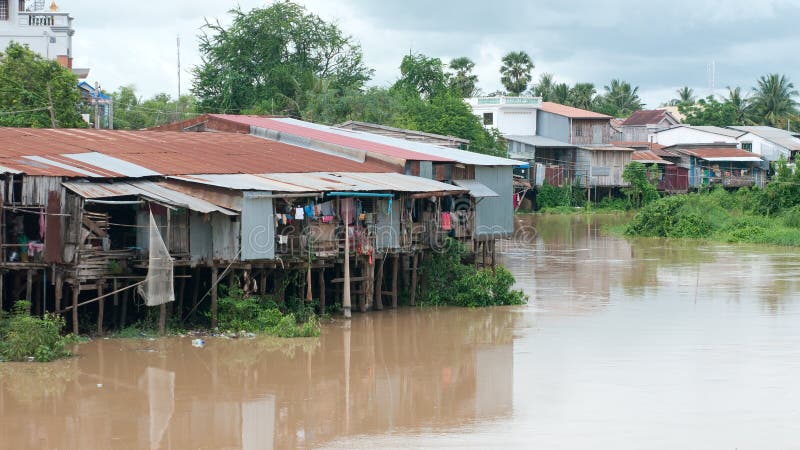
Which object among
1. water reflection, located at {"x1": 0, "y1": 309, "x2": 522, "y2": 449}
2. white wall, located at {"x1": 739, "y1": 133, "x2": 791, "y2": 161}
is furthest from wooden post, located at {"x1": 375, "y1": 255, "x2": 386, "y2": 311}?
white wall, located at {"x1": 739, "y1": 133, "x2": 791, "y2": 161}

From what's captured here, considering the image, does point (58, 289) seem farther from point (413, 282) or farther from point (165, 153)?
point (413, 282)

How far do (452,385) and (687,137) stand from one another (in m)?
48.2

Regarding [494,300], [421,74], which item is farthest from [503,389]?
[421,74]

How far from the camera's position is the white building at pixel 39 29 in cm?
4541

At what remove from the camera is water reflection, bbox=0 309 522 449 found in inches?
564

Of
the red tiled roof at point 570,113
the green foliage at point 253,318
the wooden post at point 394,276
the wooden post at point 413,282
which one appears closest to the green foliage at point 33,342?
the green foliage at point 253,318

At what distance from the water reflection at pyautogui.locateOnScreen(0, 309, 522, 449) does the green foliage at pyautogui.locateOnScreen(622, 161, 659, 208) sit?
108ft

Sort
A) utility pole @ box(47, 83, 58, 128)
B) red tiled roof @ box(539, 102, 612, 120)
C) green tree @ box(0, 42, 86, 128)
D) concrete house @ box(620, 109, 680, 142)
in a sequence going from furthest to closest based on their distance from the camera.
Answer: concrete house @ box(620, 109, 680, 142)
red tiled roof @ box(539, 102, 612, 120)
green tree @ box(0, 42, 86, 128)
utility pole @ box(47, 83, 58, 128)

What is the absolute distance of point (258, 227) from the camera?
64.5 ft

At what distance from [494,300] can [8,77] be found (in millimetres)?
15259

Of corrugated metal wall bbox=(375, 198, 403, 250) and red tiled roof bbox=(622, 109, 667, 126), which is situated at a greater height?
red tiled roof bbox=(622, 109, 667, 126)

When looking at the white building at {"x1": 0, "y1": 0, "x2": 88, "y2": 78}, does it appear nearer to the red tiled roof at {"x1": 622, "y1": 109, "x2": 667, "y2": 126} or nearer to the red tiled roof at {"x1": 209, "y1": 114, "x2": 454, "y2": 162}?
the red tiled roof at {"x1": 209, "y1": 114, "x2": 454, "y2": 162}

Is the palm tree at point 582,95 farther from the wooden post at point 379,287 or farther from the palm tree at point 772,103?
the wooden post at point 379,287

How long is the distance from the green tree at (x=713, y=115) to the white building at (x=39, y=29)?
3837 centimetres
